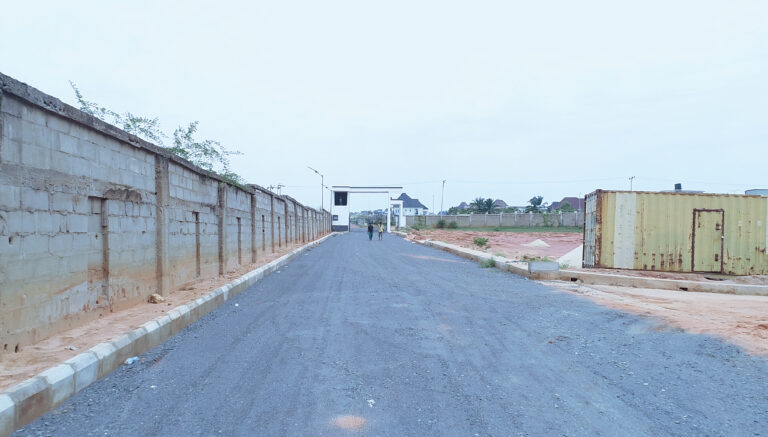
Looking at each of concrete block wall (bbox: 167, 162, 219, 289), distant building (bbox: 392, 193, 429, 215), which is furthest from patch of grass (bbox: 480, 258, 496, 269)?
distant building (bbox: 392, 193, 429, 215)

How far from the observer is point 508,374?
201 inches

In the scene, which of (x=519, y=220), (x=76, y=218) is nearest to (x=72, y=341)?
(x=76, y=218)

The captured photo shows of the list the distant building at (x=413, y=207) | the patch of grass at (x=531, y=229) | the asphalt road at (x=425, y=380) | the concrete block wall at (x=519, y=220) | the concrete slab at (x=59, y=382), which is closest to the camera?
the asphalt road at (x=425, y=380)

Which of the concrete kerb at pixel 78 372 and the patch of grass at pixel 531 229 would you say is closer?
the concrete kerb at pixel 78 372

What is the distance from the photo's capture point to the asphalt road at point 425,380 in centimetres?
385

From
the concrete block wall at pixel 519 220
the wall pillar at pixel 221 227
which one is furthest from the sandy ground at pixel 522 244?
the concrete block wall at pixel 519 220

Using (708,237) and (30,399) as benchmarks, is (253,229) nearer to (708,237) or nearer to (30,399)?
(30,399)

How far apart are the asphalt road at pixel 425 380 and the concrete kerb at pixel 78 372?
0.12 meters

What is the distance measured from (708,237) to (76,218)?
16486 mm

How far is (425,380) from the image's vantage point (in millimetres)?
4875

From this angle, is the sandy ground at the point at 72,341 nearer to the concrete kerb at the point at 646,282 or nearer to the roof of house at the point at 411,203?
the concrete kerb at the point at 646,282

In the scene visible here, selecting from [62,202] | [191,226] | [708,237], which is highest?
[62,202]

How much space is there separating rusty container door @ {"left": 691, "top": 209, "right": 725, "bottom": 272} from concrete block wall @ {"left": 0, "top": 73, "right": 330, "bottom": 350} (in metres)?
14.6

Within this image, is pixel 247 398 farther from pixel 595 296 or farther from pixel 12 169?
pixel 595 296
